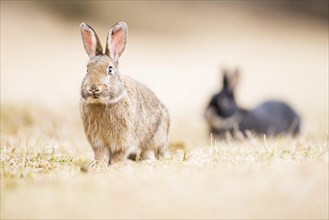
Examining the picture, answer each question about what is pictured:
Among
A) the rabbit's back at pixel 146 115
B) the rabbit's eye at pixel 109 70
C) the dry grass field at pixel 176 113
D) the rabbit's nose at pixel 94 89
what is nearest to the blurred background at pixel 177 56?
the dry grass field at pixel 176 113

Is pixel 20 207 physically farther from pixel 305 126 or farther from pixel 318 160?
pixel 305 126

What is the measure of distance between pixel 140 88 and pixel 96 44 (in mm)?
695

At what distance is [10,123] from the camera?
350 inches

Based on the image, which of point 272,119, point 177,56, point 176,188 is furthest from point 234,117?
point 177,56

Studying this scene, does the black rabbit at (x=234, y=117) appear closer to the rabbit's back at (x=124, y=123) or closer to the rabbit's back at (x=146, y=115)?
the rabbit's back at (x=146, y=115)

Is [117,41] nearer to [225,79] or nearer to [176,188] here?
[176,188]

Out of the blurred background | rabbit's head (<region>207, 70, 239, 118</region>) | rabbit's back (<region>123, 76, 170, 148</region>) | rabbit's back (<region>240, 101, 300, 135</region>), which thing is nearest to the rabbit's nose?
rabbit's back (<region>123, 76, 170, 148</region>)

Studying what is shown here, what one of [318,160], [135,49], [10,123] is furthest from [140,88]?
[135,49]

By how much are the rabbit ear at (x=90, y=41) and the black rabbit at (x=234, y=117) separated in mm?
5231

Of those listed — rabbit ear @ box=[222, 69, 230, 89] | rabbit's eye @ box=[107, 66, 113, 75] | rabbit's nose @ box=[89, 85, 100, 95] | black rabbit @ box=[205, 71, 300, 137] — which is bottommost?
black rabbit @ box=[205, 71, 300, 137]

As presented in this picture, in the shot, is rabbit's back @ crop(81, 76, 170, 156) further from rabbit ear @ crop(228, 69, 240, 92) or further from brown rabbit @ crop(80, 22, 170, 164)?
rabbit ear @ crop(228, 69, 240, 92)

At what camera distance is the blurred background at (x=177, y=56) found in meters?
10.5

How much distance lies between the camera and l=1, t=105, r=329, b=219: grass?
11.9 feet

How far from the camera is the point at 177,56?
1992 cm
